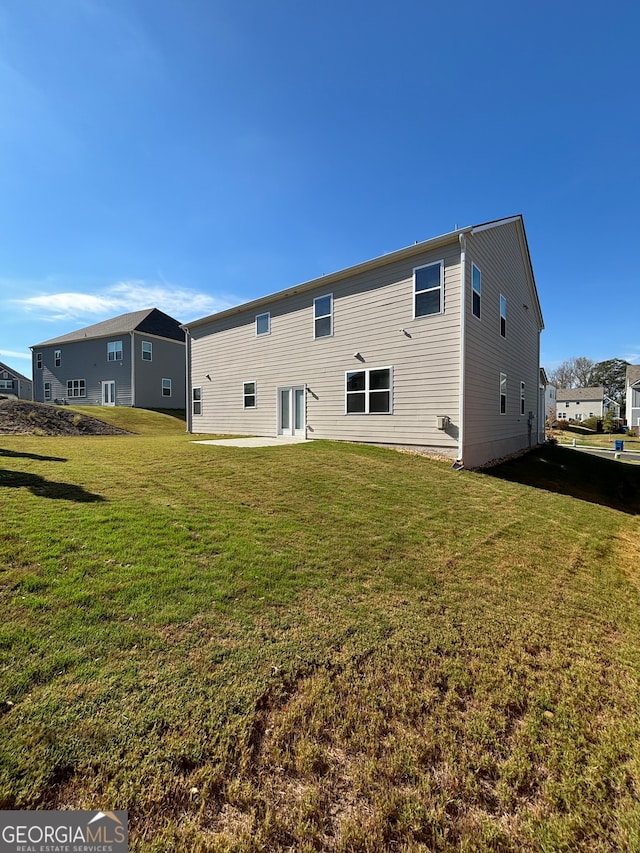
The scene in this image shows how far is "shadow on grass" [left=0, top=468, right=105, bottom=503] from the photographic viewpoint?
5102mm

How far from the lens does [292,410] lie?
14.2 metres

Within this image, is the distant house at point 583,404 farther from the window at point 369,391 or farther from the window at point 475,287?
the window at point 369,391

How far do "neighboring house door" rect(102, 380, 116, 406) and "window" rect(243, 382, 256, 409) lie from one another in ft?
53.2

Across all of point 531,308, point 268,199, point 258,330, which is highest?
point 268,199

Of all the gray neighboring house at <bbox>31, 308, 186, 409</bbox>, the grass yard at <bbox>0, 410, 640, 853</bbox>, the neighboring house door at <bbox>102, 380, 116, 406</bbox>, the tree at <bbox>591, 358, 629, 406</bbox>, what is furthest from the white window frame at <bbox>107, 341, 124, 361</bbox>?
the tree at <bbox>591, 358, 629, 406</bbox>

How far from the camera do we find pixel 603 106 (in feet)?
35.4

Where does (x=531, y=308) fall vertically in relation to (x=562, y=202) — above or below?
below

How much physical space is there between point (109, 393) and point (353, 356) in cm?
2286

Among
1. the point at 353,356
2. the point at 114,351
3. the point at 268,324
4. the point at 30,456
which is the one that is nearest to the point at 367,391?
the point at 353,356

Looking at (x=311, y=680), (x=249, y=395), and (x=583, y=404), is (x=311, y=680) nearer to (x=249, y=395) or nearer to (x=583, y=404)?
(x=249, y=395)

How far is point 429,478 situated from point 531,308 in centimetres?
1463

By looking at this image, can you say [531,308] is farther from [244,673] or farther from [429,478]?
[244,673]

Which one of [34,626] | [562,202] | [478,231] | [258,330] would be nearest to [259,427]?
[258,330]

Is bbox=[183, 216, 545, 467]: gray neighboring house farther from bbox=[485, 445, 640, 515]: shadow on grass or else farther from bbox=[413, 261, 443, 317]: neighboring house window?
bbox=[485, 445, 640, 515]: shadow on grass
